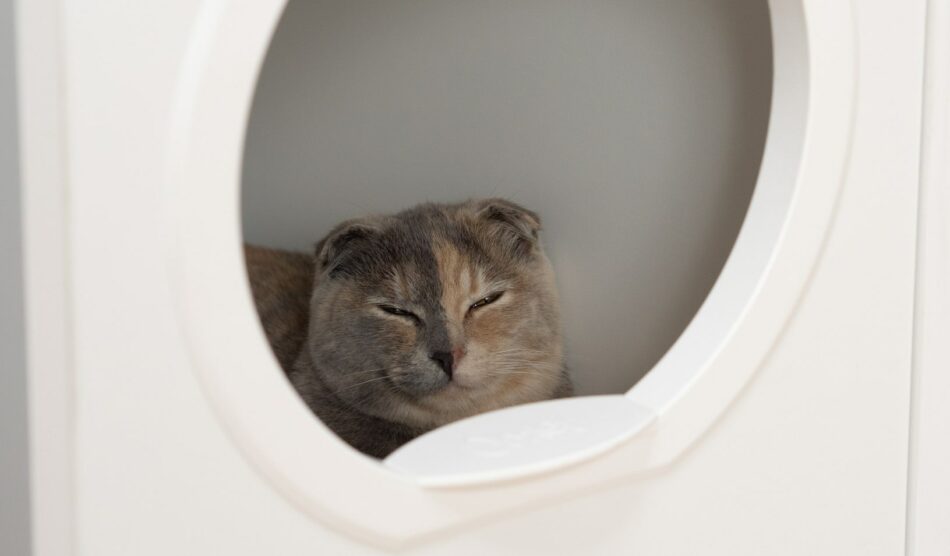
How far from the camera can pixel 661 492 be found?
102cm

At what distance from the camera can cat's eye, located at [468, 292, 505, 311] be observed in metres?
1.48

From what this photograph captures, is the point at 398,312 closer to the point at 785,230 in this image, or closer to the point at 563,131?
the point at 563,131

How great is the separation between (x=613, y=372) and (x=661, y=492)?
57 cm

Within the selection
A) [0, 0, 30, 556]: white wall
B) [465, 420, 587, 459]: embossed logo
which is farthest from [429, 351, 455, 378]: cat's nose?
[0, 0, 30, 556]: white wall

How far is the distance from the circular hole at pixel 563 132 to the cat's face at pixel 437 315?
0.10 meters

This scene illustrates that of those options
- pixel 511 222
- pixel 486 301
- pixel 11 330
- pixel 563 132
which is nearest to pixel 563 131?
pixel 563 132

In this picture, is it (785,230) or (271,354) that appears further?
(785,230)

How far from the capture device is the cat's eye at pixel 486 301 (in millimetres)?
1480

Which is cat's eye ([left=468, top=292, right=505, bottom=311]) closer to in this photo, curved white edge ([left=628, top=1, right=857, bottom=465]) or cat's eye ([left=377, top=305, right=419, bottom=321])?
cat's eye ([left=377, top=305, right=419, bottom=321])

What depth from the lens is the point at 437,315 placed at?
1429 millimetres

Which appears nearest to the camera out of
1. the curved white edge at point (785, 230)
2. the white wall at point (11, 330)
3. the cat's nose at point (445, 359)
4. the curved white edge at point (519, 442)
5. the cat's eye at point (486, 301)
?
the white wall at point (11, 330)

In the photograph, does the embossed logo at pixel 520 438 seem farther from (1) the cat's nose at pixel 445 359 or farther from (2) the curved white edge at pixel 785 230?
(1) the cat's nose at pixel 445 359

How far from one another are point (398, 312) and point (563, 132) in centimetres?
39

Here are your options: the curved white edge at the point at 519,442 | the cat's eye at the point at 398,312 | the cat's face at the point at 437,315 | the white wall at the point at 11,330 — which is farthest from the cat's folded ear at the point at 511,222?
the white wall at the point at 11,330
